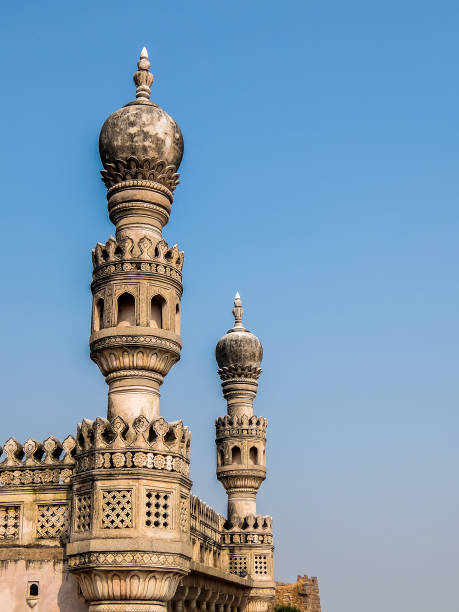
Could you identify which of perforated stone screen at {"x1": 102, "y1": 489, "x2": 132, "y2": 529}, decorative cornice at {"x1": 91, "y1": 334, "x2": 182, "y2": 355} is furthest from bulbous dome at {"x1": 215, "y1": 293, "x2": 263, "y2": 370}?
perforated stone screen at {"x1": 102, "y1": 489, "x2": 132, "y2": 529}

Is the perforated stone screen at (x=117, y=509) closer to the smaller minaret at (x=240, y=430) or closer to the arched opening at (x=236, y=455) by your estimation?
the smaller minaret at (x=240, y=430)

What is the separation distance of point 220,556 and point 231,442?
4.57 m

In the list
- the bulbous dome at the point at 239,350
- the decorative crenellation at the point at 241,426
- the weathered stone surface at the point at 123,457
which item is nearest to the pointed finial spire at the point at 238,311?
the bulbous dome at the point at 239,350

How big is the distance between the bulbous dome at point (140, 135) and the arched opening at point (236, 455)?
1902 cm

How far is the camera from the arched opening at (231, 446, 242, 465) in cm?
3625

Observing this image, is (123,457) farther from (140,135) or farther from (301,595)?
(301,595)

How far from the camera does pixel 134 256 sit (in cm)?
1819

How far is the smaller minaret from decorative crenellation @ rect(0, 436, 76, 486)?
58.4 ft

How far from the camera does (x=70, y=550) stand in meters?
16.4

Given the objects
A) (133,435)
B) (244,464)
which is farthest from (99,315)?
(244,464)

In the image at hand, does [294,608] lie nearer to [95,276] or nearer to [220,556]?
[220,556]

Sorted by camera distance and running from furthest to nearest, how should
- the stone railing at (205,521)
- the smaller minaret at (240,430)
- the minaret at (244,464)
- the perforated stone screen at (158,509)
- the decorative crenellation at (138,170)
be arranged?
the smaller minaret at (240,430), the minaret at (244,464), the stone railing at (205,521), the decorative crenellation at (138,170), the perforated stone screen at (158,509)

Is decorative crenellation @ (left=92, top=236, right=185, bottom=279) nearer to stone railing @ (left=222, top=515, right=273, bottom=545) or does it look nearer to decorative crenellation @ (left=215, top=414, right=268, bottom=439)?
decorative crenellation @ (left=215, top=414, right=268, bottom=439)

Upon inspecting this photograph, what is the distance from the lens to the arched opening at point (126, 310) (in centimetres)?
1830
